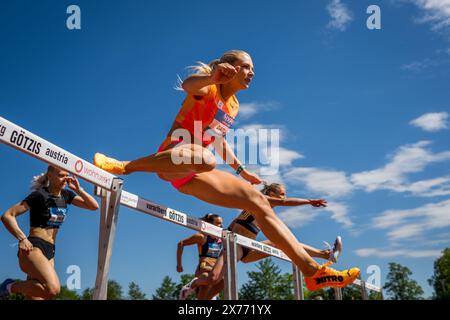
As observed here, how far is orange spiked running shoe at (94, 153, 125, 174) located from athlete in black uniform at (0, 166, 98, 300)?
3.99 ft

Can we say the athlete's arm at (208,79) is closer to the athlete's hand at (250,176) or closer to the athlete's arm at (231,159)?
→ the athlete's arm at (231,159)

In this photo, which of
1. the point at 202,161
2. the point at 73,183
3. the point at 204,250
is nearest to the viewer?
the point at 202,161

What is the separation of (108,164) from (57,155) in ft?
1.72

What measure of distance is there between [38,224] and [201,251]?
3.96 meters

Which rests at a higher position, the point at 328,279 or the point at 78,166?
the point at 78,166

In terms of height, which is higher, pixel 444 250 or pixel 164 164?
pixel 444 250

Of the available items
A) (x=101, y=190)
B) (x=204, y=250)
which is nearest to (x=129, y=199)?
(x=101, y=190)

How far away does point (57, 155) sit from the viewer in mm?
3072

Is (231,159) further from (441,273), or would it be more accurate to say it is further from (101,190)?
(441,273)

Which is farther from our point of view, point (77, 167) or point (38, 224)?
point (38, 224)

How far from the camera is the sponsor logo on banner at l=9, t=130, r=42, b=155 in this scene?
2.75 m

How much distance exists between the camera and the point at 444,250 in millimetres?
73500
